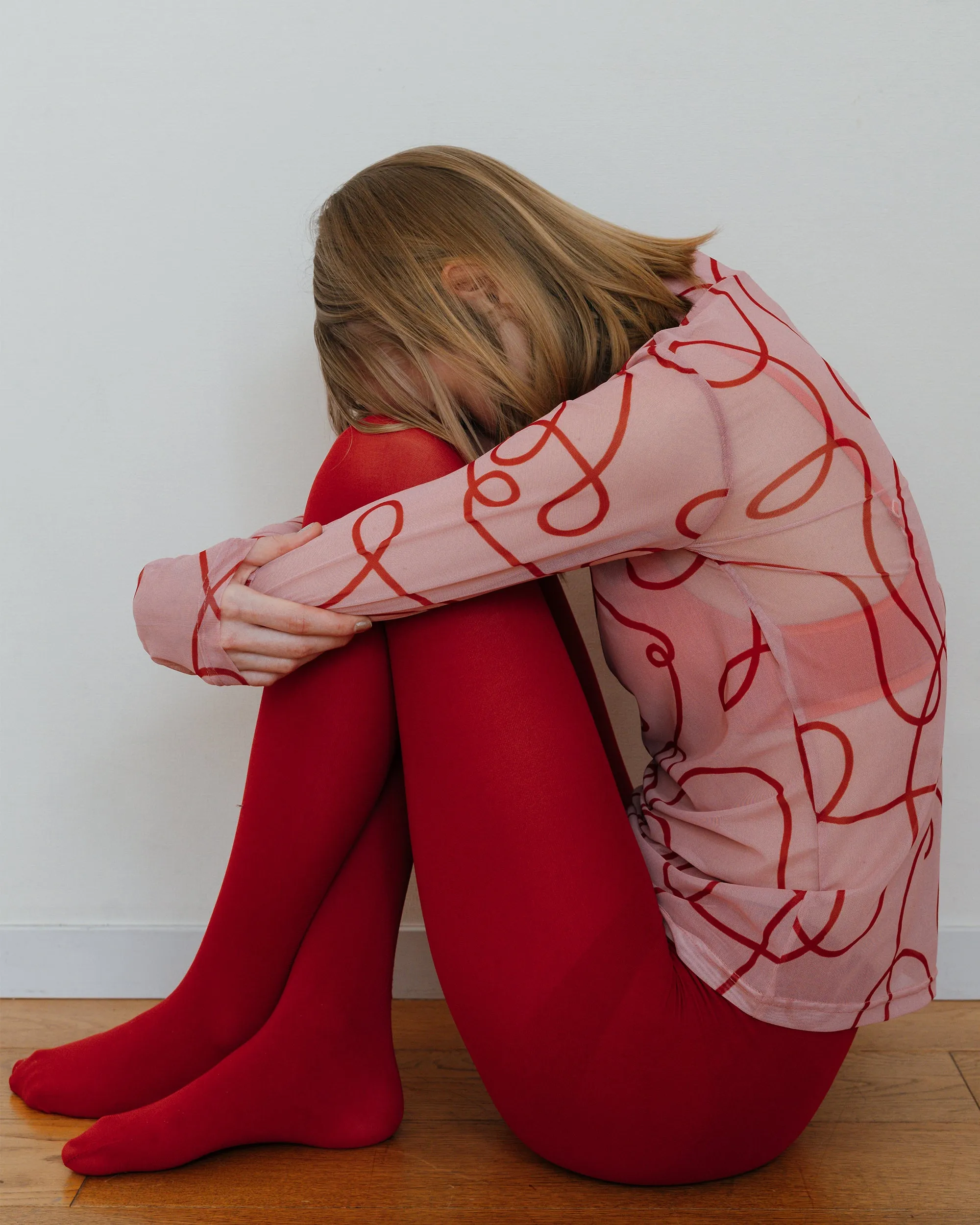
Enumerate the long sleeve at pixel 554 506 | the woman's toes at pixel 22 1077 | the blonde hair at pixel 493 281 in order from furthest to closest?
the woman's toes at pixel 22 1077
the blonde hair at pixel 493 281
the long sleeve at pixel 554 506

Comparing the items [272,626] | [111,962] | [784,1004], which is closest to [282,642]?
[272,626]

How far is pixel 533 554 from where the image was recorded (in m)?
0.75

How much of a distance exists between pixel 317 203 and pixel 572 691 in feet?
2.18

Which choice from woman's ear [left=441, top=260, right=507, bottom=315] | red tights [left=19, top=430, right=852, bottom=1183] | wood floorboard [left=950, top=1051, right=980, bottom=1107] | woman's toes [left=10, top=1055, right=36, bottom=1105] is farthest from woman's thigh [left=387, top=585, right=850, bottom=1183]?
woman's toes [left=10, top=1055, right=36, bottom=1105]

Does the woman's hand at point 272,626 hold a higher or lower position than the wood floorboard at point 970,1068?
higher

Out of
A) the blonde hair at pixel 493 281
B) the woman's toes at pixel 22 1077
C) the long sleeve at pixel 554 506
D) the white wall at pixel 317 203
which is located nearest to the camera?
the long sleeve at pixel 554 506

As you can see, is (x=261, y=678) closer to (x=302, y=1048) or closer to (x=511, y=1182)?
(x=302, y=1048)

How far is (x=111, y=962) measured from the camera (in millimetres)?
1299

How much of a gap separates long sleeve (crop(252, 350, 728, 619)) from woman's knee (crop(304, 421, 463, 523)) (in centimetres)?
3

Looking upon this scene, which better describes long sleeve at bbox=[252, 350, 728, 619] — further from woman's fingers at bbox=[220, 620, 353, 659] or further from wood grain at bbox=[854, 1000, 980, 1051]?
wood grain at bbox=[854, 1000, 980, 1051]

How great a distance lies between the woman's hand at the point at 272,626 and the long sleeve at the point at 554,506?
0.02 meters

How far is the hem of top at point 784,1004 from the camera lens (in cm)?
78

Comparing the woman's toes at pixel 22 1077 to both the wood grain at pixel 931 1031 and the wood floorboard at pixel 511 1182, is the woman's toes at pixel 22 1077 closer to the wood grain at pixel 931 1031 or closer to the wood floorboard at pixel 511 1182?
the wood floorboard at pixel 511 1182

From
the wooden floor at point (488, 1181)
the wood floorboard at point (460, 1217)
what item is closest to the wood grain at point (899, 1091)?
the wooden floor at point (488, 1181)
